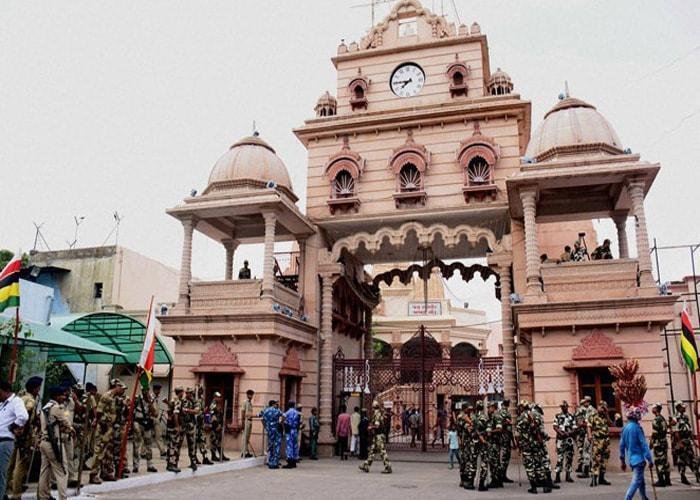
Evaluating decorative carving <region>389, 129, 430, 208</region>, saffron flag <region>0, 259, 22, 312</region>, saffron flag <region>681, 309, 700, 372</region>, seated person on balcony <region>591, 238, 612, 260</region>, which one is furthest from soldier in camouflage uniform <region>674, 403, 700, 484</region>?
saffron flag <region>0, 259, 22, 312</region>

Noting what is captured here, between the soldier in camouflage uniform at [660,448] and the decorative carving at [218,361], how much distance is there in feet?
34.3

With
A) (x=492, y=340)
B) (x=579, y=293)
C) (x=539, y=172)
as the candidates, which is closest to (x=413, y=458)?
(x=579, y=293)

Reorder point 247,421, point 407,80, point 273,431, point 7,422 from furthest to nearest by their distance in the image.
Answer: point 407,80 → point 247,421 → point 273,431 → point 7,422

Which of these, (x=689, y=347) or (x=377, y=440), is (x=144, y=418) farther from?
(x=689, y=347)

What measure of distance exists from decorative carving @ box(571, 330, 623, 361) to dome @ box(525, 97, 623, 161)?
5.23 metres

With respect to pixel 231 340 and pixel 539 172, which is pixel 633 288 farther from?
pixel 231 340

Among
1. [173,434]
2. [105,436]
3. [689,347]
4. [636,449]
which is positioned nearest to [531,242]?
[689,347]

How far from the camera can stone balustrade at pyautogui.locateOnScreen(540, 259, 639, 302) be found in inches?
618

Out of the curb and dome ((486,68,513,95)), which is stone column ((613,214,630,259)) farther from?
the curb

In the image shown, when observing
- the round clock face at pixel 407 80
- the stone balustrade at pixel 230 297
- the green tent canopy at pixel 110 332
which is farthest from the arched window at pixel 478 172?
the green tent canopy at pixel 110 332

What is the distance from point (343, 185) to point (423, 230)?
10.8 ft

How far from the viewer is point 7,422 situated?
25.9 ft

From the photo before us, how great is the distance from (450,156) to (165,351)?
1232 centimetres

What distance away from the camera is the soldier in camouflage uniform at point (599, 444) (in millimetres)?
12633
